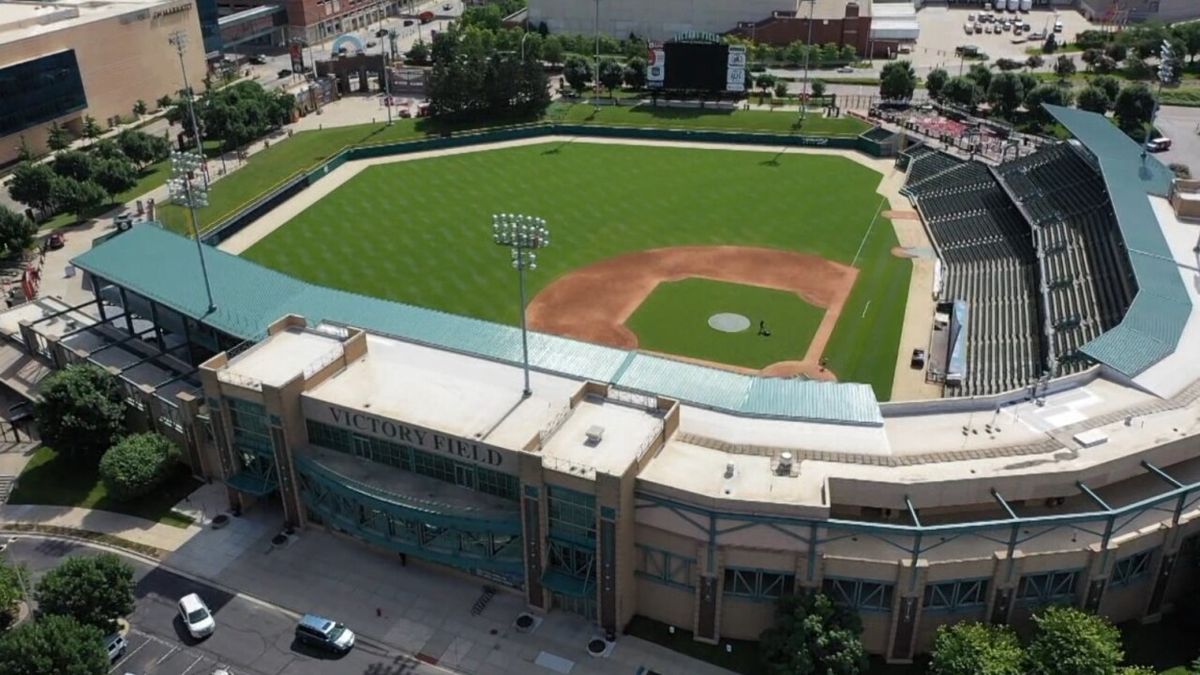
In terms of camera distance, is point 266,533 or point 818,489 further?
point 266,533

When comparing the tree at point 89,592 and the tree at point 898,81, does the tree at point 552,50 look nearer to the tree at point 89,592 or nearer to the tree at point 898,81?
the tree at point 898,81

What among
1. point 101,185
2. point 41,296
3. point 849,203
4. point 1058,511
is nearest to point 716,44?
point 849,203

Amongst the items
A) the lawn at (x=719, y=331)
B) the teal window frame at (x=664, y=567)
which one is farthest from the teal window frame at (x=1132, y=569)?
the lawn at (x=719, y=331)

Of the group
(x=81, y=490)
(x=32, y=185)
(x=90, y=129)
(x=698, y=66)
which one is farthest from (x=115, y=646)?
(x=698, y=66)

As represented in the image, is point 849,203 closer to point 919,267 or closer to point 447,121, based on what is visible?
point 919,267

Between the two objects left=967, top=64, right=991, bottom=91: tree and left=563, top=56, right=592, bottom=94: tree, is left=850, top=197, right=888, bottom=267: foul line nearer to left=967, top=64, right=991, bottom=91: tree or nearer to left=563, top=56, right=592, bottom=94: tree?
left=967, top=64, right=991, bottom=91: tree

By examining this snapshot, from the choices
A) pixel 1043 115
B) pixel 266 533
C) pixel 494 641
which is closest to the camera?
pixel 494 641

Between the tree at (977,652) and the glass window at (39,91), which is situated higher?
the glass window at (39,91)
